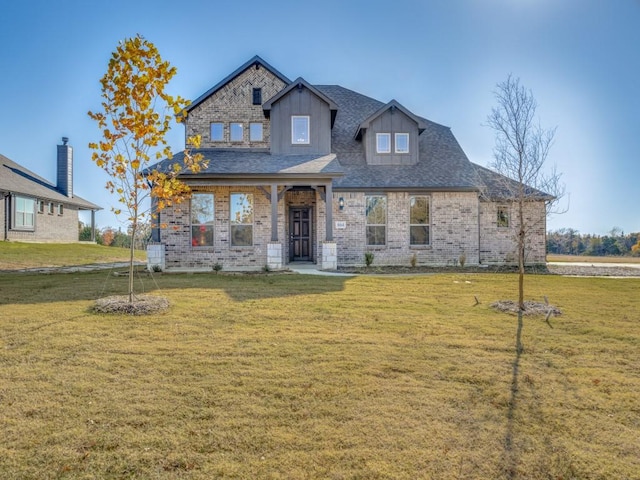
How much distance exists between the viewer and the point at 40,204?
23.4 m

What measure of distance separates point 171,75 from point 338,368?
5.53 m

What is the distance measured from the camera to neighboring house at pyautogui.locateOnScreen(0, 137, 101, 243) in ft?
67.9

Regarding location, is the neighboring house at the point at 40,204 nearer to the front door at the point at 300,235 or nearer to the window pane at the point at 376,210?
the front door at the point at 300,235

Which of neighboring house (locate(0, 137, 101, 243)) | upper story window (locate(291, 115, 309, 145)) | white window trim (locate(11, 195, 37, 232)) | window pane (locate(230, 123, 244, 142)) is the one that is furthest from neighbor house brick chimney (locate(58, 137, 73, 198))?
upper story window (locate(291, 115, 309, 145))

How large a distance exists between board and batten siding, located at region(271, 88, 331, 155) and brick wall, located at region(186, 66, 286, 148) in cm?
69

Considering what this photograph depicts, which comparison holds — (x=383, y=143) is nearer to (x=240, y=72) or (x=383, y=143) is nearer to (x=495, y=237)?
(x=495, y=237)

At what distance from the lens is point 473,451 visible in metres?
2.33

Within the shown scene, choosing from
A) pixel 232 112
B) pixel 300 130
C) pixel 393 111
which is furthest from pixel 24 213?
pixel 393 111

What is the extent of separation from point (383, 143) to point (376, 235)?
3989 mm

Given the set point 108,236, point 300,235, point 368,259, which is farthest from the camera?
point 108,236

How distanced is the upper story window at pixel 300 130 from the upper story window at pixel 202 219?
4040mm

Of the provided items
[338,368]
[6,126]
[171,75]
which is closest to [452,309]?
[338,368]

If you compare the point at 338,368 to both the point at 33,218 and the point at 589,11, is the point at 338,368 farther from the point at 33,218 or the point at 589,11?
the point at 33,218

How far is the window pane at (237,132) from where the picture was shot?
14.5 meters
